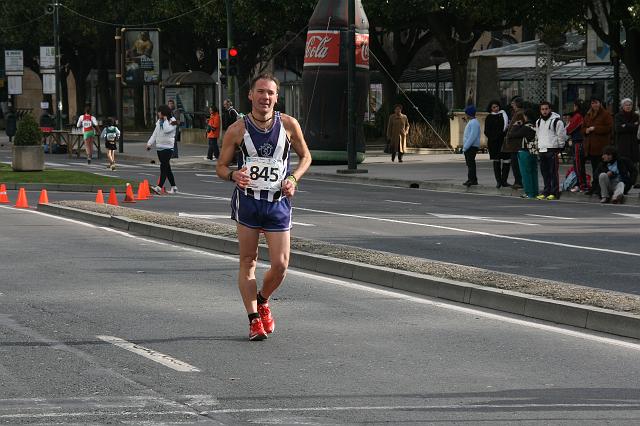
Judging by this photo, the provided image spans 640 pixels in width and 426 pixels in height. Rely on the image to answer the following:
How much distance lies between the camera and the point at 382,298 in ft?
39.7

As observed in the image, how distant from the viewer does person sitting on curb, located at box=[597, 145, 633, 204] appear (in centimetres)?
2433

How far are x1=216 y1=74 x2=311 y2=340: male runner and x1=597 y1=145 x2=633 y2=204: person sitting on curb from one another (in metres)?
15.4

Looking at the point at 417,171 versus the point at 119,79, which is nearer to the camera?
the point at 417,171

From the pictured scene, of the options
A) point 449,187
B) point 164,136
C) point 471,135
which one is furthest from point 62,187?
point 471,135

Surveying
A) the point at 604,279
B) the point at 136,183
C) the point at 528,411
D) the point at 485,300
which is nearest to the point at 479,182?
the point at 136,183

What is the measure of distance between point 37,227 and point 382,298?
8964mm

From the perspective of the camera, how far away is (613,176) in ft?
80.7

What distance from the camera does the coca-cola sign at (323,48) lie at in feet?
130

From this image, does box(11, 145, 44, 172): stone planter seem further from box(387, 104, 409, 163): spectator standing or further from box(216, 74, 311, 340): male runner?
box(216, 74, 311, 340): male runner

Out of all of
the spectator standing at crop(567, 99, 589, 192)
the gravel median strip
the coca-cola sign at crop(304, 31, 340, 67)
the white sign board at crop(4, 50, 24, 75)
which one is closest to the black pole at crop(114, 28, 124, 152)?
the white sign board at crop(4, 50, 24, 75)

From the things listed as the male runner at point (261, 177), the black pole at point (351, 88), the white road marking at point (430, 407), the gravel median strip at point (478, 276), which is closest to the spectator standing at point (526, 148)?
the black pole at point (351, 88)

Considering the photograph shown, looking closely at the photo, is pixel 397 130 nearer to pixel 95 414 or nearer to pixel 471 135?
pixel 471 135

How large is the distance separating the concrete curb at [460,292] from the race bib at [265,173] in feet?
8.72

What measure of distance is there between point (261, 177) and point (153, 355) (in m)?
1.42
